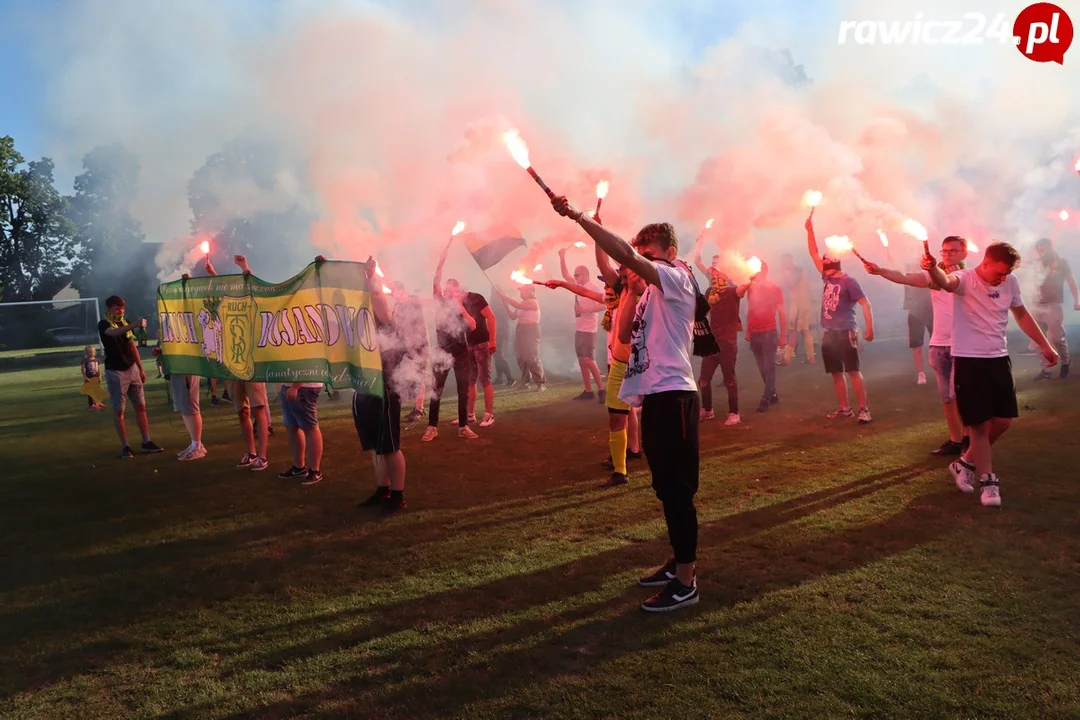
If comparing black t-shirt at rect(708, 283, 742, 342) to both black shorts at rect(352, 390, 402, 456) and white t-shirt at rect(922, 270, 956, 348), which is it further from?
black shorts at rect(352, 390, 402, 456)

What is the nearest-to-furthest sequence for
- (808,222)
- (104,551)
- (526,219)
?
1. (104,551)
2. (808,222)
3. (526,219)

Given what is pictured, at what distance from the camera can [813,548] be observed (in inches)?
189

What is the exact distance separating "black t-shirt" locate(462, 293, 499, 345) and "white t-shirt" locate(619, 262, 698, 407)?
5526mm

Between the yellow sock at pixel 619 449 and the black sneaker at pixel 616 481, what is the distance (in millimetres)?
41

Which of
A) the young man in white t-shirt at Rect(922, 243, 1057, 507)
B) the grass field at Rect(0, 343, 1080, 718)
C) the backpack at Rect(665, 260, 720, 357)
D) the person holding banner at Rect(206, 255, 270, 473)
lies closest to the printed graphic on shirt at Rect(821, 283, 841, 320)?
the grass field at Rect(0, 343, 1080, 718)

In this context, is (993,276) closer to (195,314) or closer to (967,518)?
(967,518)

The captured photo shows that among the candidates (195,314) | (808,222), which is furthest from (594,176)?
(195,314)

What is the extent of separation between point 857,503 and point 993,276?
6.73ft

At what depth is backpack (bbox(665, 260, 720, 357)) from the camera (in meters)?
4.13

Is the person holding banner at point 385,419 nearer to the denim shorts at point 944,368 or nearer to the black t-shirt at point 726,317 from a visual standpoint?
the black t-shirt at point 726,317

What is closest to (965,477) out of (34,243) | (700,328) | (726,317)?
(700,328)

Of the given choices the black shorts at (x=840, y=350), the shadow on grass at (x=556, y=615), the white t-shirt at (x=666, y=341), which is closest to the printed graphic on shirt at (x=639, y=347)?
the white t-shirt at (x=666, y=341)

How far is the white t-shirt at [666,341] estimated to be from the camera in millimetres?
3930

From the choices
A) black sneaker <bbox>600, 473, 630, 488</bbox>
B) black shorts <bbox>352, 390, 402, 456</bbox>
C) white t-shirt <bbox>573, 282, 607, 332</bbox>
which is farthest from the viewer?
white t-shirt <bbox>573, 282, 607, 332</bbox>
